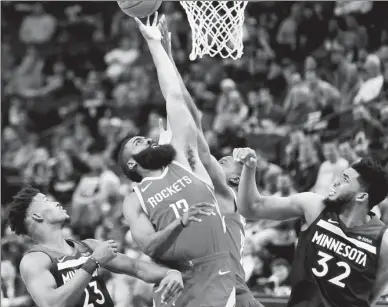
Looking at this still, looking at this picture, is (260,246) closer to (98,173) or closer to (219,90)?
(98,173)

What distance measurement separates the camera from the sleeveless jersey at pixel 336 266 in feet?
15.1

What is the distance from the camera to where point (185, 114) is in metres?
4.95

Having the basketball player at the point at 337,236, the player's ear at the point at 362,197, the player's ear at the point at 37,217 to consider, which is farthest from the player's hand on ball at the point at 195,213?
the player's ear at the point at 37,217

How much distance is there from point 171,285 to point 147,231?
37 centimetres

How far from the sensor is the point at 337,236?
4648 mm

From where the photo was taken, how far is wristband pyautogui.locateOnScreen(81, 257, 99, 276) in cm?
446

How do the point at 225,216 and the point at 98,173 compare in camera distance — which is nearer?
the point at 225,216

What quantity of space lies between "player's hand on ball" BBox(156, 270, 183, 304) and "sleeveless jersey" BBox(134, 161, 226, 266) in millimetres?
165

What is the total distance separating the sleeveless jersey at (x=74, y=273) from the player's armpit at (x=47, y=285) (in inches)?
2.5

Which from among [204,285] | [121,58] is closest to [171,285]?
[204,285]

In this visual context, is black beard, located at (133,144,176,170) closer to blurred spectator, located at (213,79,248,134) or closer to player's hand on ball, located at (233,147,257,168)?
player's hand on ball, located at (233,147,257,168)

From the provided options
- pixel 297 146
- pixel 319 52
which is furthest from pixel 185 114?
pixel 319 52

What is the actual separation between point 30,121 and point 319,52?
572 cm

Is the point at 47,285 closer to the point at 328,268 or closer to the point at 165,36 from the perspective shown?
the point at 328,268
